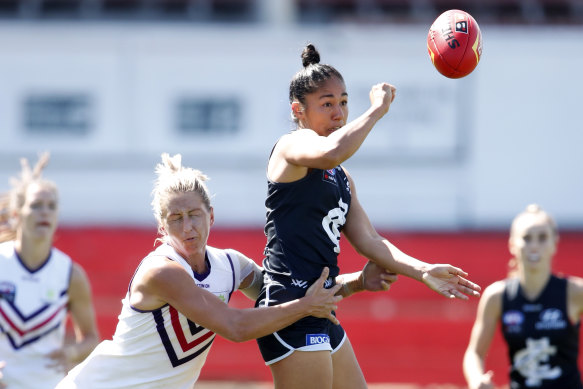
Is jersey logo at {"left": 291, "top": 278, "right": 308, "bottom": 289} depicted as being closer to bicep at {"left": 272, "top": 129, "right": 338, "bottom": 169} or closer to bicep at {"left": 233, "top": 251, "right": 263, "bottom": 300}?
bicep at {"left": 233, "top": 251, "right": 263, "bottom": 300}

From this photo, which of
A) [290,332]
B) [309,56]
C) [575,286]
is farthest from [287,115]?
[290,332]

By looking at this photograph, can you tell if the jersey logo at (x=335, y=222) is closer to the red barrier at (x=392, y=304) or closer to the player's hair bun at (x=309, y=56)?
the player's hair bun at (x=309, y=56)

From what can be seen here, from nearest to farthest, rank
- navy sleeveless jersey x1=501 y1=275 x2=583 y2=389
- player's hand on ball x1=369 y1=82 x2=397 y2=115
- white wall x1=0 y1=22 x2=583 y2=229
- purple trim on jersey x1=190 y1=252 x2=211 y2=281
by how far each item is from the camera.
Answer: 1. player's hand on ball x1=369 y1=82 x2=397 y2=115
2. purple trim on jersey x1=190 y1=252 x2=211 y2=281
3. navy sleeveless jersey x1=501 y1=275 x2=583 y2=389
4. white wall x1=0 y1=22 x2=583 y2=229

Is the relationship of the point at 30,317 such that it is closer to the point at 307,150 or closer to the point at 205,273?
the point at 205,273

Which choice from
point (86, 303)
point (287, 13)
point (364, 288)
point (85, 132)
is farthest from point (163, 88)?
point (364, 288)

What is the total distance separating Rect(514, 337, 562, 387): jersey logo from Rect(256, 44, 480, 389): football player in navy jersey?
140 cm

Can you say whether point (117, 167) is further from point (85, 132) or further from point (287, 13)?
point (287, 13)

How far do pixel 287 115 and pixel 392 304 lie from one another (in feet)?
11.8

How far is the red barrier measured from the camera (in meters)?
8.45

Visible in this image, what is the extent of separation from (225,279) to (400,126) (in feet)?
29.1

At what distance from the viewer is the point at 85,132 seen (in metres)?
12.3

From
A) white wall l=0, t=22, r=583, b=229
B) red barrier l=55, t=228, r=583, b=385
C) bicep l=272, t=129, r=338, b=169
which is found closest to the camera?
bicep l=272, t=129, r=338, b=169

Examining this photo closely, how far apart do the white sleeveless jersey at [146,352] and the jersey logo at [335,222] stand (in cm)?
54

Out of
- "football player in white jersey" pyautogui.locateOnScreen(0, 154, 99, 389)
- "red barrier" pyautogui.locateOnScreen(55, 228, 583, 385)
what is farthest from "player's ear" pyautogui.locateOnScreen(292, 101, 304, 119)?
"red barrier" pyautogui.locateOnScreen(55, 228, 583, 385)
